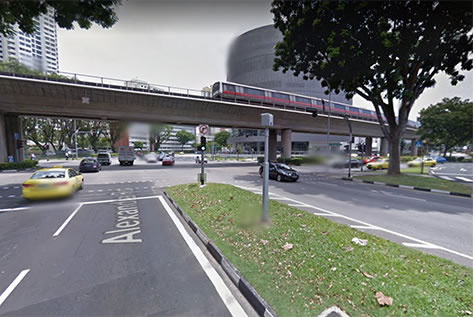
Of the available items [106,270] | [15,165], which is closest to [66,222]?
[106,270]

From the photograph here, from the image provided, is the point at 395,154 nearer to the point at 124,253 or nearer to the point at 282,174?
the point at 282,174

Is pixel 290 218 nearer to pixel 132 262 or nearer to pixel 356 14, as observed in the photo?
pixel 132 262

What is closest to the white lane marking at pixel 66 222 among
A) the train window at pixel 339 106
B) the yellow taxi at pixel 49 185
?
the yellow taxi at pixel 49 185

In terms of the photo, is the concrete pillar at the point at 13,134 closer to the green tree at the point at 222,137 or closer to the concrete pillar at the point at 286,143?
the concrete pillar at the point at 286,143

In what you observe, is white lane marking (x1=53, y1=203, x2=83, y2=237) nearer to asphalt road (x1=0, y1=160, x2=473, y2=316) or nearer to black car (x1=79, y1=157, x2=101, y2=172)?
asphalt road (x1=0, y1=160, x2=473, y2=316)

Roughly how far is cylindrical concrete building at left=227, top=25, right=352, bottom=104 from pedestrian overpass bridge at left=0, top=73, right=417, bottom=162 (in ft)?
121

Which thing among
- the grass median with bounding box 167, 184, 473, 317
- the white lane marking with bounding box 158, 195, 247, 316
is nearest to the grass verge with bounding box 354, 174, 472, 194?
the grass median with bounding box 167, 184, 473, 317

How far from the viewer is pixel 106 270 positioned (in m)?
3.36

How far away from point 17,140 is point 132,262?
27624 mm

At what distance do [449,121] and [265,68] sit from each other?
4407 centimetres

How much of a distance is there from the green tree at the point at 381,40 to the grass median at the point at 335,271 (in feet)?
37.0

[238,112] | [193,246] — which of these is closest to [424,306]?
[193,246]

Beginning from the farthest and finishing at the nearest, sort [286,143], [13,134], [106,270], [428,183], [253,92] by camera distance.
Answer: [286,143] → [253,92] → [13,134] → [428,183] → [106,270]

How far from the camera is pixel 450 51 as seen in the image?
12.0m
